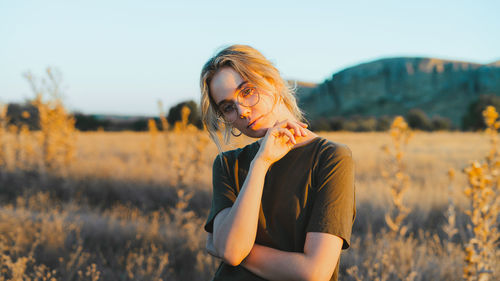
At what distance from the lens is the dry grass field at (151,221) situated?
3.43 metres

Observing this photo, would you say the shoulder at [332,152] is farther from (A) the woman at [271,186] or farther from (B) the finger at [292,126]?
(B) the finger at [292,126]

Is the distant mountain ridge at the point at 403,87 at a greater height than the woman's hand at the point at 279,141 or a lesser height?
lesser

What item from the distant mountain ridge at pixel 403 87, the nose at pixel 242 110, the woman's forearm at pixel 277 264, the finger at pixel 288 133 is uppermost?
the nose at pixel 242 110

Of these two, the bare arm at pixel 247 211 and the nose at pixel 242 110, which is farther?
the nose at pixel 242 110

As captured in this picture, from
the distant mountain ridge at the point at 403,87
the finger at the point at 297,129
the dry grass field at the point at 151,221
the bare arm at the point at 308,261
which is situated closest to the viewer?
the bare arm at the point at 308,261

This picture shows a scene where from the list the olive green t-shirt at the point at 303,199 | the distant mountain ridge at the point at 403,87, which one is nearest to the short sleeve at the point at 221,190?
the olive green t-shirt at the point at 303,199

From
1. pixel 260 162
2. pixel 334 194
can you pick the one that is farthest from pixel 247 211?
pixel 334 194

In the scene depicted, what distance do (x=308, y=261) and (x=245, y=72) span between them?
2.29ft

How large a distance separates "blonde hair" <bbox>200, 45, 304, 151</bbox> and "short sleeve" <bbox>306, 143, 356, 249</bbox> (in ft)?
1.07

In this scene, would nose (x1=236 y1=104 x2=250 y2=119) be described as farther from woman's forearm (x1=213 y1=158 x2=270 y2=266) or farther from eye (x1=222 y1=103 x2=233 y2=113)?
woman's forearm (x1=213 y1=158 x2=270 y2=266)

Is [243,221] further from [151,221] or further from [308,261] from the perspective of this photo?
[151,221]

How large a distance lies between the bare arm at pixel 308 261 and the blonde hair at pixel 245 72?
0.58 m

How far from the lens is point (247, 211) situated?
3.79 ft

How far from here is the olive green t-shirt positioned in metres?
1.17
